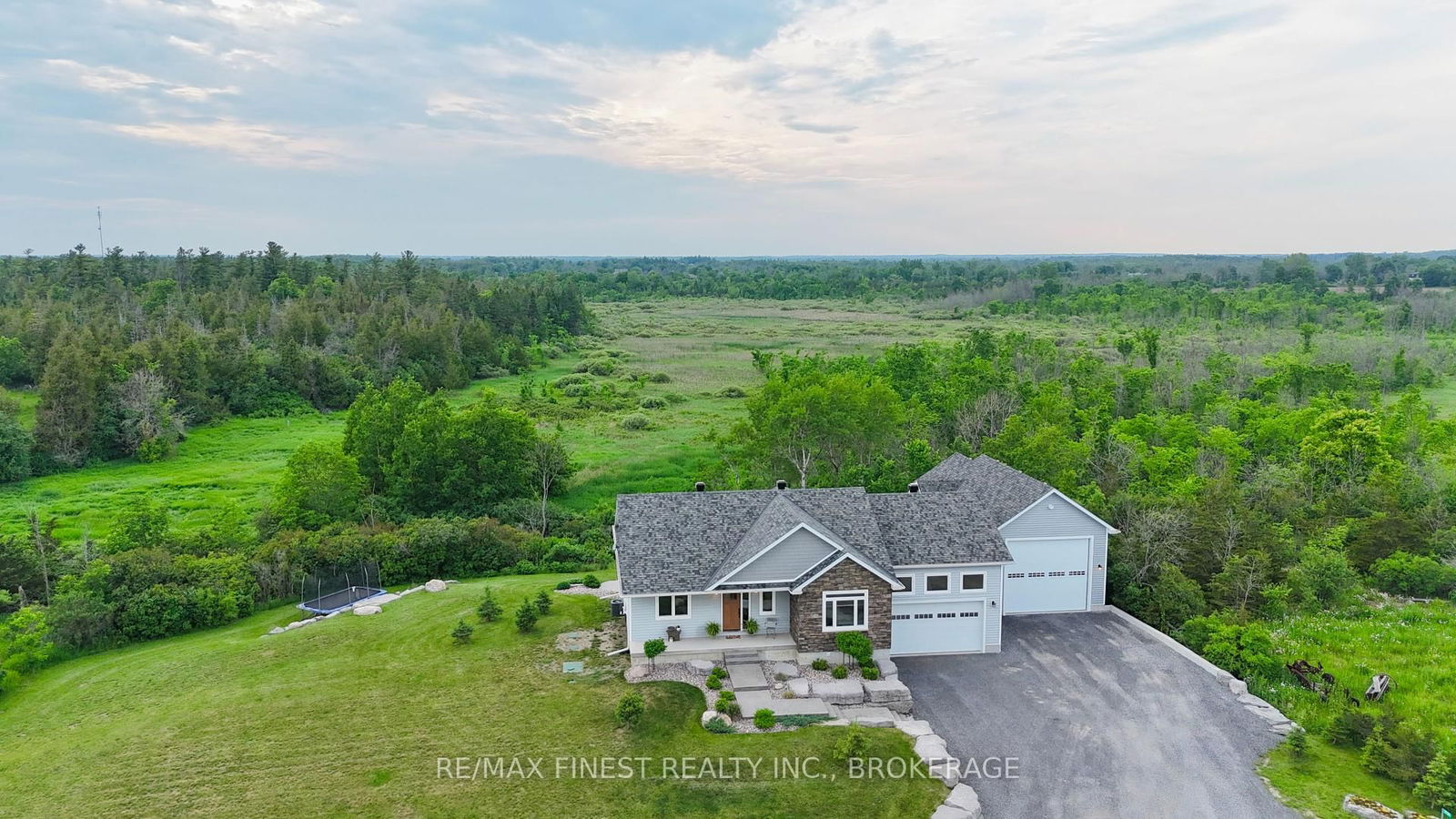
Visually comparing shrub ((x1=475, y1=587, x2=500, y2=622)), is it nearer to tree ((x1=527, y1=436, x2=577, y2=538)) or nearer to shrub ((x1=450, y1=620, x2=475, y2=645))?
shrub ((x1=450, y1=620, x2=475, y2=645))

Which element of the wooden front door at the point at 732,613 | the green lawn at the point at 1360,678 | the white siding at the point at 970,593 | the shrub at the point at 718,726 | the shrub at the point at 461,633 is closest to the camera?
the green lawn at the point at 1360,678

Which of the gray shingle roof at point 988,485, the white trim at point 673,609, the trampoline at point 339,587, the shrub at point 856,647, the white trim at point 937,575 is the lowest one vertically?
the trampoline at point 339,587

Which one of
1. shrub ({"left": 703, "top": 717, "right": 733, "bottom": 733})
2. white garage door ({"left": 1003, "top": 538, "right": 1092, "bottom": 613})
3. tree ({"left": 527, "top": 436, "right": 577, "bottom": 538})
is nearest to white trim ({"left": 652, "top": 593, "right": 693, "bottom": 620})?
shrub ({"left": 703, "top": 717, "right": 733, "bottom": 733})

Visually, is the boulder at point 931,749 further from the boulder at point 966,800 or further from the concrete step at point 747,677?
the concrete step at point 747,677

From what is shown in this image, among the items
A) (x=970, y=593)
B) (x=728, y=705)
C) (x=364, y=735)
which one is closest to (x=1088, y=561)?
(x=970, y=593)

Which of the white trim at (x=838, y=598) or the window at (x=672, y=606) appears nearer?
the white trim at (x=838, y=598)

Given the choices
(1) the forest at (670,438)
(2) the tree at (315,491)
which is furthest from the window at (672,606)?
(2) the tree at (315,491)

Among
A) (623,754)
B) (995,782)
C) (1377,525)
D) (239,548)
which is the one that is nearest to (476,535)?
(239,548)
